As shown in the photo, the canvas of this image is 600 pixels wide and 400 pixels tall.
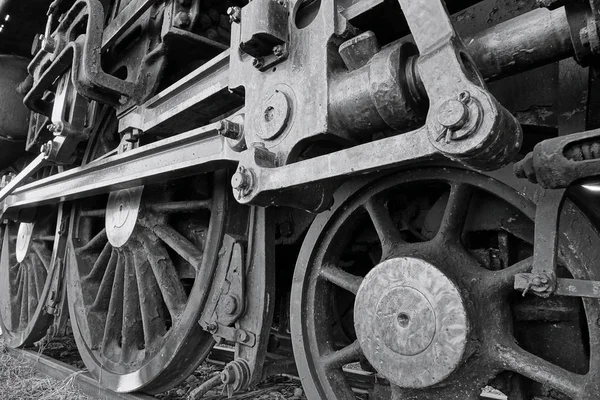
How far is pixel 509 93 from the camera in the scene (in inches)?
50.2

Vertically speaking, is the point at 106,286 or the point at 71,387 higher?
the point at 106,286

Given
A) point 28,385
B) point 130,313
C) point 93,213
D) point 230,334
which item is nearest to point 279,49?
point 230,334

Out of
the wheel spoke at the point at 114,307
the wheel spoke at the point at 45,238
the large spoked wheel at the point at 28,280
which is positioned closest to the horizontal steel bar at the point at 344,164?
the wheel spoke at the point at 114,307

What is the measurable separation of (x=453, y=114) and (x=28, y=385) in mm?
2767

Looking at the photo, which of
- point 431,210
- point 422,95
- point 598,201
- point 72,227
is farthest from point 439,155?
point 72,227

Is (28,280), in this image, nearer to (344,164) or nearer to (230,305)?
(230,305)

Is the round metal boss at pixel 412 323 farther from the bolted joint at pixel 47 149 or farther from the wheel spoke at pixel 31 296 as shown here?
the wheel spoke at pixel 31 296

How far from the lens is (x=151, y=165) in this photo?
1.84 m

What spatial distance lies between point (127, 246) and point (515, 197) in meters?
1.73

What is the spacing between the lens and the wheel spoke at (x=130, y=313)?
91.0 inches

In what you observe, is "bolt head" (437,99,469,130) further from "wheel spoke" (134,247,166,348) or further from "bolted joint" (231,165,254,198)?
"wheel spoke" (134,247,166,348)

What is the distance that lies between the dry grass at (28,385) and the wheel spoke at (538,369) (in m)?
1.95

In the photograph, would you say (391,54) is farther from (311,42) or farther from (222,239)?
(222,239)

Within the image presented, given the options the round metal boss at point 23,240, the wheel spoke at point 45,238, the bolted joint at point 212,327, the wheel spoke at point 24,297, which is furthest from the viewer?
the round metal boss at point 23,240
